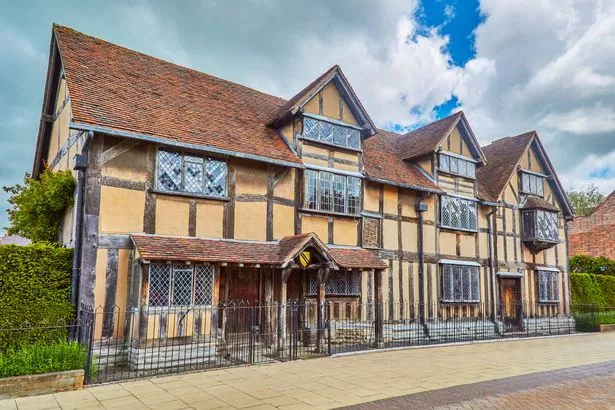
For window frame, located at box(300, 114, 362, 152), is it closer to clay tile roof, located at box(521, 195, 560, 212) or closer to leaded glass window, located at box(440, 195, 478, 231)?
leaded glass window, located at box(440, 195, 478, 231)

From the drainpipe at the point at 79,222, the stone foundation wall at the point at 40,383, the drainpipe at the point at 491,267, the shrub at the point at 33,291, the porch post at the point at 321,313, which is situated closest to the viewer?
the stone foundation wall at the point at 40,383

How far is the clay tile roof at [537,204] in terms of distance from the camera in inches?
864

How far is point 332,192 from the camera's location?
15.9m

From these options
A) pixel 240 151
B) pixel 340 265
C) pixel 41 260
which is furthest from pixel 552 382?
pixel 41 260

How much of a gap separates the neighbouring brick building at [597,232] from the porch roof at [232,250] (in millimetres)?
24183

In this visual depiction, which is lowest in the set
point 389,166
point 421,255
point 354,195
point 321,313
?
point 321,313

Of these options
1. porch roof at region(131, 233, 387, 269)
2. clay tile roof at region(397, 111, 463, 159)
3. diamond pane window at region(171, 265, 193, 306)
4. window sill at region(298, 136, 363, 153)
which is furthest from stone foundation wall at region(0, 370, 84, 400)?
clay tile roof at region(397, 111, 463, 159)

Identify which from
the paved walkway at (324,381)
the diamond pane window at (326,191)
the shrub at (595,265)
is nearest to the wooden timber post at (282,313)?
the paved walkway at (324,381)

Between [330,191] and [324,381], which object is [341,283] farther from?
[324,381]

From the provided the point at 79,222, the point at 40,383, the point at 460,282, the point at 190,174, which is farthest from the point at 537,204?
the point at 40,383

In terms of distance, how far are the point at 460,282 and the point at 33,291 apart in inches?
597

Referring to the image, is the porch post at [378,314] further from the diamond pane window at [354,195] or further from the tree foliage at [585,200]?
the tree foliage at [585,200]

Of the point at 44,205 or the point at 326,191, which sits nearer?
the point at 44,205

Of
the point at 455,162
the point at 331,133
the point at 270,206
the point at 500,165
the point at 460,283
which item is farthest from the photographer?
the point at 500,165
